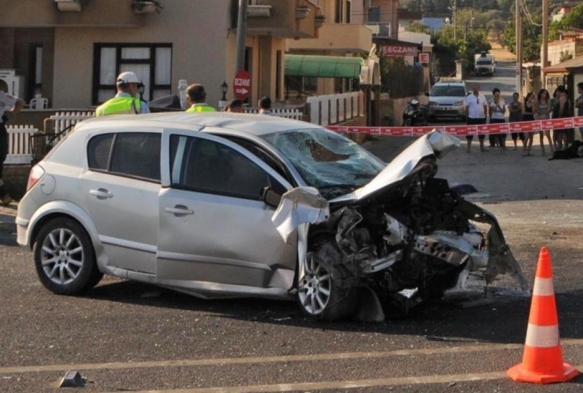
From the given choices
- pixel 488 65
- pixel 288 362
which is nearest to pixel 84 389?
pixel 288 362

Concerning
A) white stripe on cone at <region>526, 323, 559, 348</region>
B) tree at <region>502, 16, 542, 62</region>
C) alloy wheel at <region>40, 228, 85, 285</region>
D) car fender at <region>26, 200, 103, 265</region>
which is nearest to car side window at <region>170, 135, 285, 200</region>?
car fender at <region>26, 200, 103, 265</region>

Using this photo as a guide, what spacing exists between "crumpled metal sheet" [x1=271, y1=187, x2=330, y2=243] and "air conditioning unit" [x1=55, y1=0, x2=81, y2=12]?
1757 cm

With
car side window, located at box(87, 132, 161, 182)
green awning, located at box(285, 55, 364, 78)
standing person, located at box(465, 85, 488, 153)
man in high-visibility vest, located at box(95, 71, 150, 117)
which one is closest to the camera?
car side window, located at box(87, 132, 161, 182)

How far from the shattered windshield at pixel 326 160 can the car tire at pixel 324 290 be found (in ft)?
1.67

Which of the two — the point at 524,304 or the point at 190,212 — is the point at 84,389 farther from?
the point at 524,304

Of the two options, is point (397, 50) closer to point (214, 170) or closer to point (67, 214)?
point (67, 214)

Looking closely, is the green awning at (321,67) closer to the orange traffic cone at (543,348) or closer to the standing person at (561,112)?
the standing person at (561,112)

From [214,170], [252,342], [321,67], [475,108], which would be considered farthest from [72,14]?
[252,342]

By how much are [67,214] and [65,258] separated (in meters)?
0.39

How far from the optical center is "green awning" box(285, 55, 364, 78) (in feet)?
125

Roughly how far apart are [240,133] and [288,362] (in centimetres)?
230

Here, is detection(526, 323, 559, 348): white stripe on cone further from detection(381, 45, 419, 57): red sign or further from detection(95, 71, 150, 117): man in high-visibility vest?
detection(381, 45, 419, 57): red sign

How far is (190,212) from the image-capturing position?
8516mm

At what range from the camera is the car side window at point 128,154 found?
892cm
